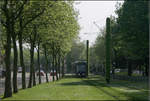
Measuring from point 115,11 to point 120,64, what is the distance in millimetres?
24852

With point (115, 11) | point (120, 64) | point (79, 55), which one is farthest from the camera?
point (79, 55)

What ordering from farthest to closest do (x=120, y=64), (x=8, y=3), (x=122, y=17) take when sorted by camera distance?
(x=120, y=64)
(x=122, y=17)
(x=8, y=3)

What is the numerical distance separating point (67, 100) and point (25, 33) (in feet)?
50.6

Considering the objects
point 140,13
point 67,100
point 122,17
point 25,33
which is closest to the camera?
point 67,100

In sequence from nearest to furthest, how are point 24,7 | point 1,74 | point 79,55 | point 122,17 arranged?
point 24,7 → point 122,17 → point 1,74 → point 79,55

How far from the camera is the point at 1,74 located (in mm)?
68750

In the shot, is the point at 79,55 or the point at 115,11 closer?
the point at 115,11

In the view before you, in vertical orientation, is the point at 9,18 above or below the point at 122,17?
below

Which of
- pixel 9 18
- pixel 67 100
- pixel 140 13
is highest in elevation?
pixel 140 13

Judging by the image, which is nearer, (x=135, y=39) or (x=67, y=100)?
(x=67, y=100)

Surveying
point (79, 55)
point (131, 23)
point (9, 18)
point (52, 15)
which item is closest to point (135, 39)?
point (131, 23)

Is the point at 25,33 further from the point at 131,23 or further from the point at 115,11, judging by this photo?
the point at 115,11

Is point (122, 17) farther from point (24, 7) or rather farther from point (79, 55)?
point (79, 55)

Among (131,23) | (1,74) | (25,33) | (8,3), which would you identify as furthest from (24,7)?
(1,74)
